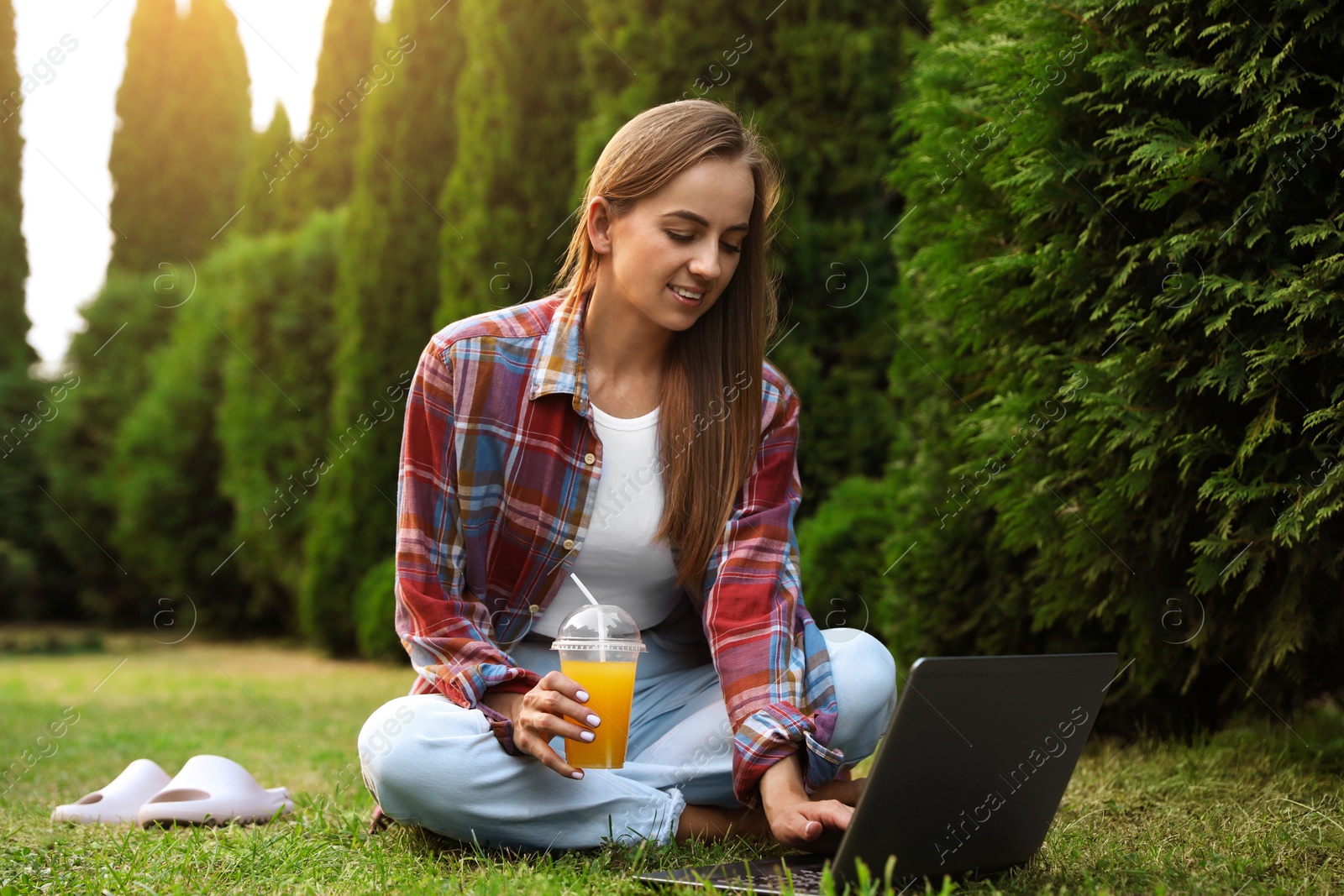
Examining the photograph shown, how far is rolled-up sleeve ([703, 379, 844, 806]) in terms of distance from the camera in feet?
7.23

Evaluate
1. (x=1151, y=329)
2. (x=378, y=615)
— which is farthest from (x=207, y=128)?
(x=1151, y=329)

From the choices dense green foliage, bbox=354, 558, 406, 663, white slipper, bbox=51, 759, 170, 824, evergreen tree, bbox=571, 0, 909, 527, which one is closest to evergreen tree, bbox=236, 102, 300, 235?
dense green foliage, bbox=354, 558, 406, 663

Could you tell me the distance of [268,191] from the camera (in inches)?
536

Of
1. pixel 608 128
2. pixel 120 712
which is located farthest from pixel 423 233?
pixel 120 712

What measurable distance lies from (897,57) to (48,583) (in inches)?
425

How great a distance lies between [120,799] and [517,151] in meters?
4.94

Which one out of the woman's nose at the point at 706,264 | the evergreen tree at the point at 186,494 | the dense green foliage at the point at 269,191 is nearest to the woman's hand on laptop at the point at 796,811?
the woman's nose at the point at 706,264

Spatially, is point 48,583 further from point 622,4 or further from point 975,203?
point 975,203

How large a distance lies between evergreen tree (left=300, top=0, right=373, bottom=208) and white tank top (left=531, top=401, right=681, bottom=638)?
8.97 metres

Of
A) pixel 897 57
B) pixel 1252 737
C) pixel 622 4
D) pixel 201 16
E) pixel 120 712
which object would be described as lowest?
pixel 1252 737

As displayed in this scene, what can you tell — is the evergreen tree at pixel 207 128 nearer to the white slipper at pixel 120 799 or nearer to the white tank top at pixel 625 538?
the white slipper at pixel 120 799

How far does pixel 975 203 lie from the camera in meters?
3.57

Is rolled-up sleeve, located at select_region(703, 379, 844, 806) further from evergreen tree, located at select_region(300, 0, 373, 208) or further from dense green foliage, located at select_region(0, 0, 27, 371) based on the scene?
dense green foliage, located at select_region(0, 0, 27, 371)

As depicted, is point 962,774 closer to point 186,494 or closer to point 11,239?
point 186,494
